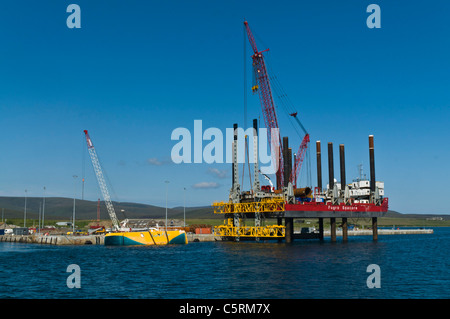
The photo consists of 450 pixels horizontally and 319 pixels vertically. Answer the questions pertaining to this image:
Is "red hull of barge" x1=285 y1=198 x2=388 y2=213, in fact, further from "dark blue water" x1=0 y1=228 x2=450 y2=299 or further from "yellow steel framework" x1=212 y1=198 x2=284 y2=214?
"dark blue water" x1=0 y1=228 x2=450 y2=299

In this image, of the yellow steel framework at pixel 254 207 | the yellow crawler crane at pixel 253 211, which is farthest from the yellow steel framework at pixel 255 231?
the yellow steel framework at pixel 254 207

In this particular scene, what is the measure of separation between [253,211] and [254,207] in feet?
3.75

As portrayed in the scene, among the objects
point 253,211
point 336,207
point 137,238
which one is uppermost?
point 336,207

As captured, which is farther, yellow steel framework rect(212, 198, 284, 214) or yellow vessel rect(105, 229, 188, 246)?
yellow vessel rect(105, 229, 188, 246)

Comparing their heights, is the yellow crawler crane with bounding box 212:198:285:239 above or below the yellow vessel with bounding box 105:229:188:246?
above

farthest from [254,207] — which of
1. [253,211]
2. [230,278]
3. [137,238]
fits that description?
[230,278]

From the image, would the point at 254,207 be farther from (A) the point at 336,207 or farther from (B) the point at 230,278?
(B) the point at 230,278

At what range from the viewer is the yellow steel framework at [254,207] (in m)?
109

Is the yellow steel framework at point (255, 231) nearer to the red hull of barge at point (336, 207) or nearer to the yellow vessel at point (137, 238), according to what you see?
the red hull of barge at point (336, 207)

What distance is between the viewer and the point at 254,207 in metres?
116

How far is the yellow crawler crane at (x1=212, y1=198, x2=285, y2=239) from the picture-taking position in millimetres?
110000

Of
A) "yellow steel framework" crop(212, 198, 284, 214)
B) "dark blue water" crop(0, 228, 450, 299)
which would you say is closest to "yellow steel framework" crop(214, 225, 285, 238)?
"yellow steel framework" crop(212, 198, 284, 214)
